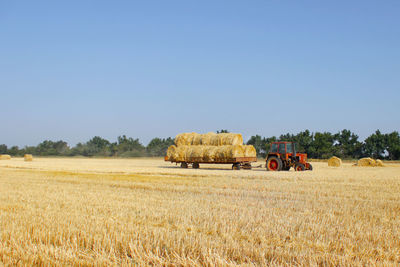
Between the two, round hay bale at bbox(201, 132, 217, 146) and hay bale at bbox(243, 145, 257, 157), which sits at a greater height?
round hay bale at bbox(201, 132, 217, 146)

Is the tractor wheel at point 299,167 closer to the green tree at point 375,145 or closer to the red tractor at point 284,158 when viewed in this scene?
the red tractor at point 284,158

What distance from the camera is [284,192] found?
426 inches

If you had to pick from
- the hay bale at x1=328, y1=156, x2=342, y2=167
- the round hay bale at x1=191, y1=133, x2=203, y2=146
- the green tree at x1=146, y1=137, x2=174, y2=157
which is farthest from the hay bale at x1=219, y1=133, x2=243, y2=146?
the green tree at x1=146, y1=137, x2=174, y2=157

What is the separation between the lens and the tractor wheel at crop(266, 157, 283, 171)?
2111cm

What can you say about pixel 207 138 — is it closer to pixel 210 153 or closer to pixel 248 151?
pixel 210 153

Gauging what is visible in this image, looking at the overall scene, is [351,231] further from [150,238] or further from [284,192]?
[284,192]

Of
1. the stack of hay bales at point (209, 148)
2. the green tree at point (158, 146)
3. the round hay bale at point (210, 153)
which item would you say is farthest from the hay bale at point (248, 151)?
the green tree at point (158, 146)

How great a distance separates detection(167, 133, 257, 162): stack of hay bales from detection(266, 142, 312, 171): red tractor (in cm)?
205

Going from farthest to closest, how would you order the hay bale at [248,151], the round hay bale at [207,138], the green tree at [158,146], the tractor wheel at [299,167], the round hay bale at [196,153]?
the green tree at [158,146] < the round hay bale at [207,138] < the round hay bale at [196,153] < the hay bale at [248,151] < the tractor wheel at [299,167]

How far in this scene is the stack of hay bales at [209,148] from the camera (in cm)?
2288

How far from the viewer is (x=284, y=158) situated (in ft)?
70.0

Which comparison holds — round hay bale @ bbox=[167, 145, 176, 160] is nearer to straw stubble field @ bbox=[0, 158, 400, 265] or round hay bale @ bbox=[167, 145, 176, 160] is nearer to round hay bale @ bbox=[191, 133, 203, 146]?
round hay bale @ bbox=[191, 133, 203, 146]

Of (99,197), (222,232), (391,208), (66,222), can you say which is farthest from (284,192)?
(66,222)

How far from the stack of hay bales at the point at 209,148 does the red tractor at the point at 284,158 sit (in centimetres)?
205
